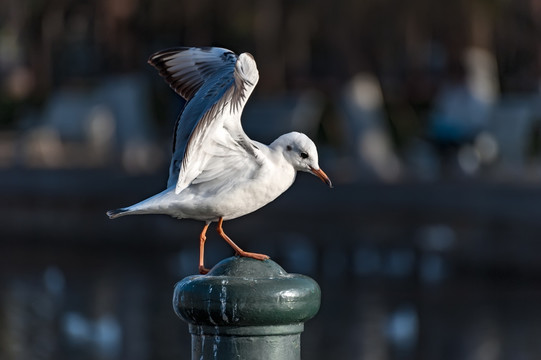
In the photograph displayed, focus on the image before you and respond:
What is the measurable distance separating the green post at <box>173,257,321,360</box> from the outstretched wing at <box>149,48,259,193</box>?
46 cm

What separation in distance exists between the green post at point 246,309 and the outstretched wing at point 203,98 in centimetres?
46

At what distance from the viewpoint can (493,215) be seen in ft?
46.3

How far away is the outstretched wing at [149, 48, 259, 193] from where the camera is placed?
3932 millimetres

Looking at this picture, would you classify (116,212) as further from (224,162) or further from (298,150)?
(298,150)

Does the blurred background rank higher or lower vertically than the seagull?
lower

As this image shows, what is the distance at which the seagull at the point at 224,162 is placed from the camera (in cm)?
394

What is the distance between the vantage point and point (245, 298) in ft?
11.6

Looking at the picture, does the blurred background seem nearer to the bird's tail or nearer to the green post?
the bird's tail

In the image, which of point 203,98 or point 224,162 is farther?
point 203,98

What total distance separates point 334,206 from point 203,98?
11542 mm

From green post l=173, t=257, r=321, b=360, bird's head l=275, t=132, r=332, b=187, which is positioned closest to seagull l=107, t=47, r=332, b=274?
bird's head l=275, t=132, r=332, b=187

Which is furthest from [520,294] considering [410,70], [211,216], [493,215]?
[410,70]

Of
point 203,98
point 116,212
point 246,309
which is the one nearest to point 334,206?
point 203,98

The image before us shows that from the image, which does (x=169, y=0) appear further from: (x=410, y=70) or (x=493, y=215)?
(x=493, y=215)
